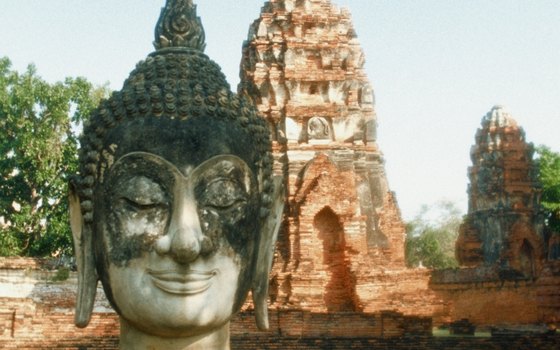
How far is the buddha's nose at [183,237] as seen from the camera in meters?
3.30

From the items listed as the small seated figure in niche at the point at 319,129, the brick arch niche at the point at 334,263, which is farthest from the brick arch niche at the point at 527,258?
the brick arch niche at the point at 334,263

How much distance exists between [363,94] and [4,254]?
13.4 meters

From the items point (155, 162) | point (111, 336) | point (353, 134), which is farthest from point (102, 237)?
point (353, 134)

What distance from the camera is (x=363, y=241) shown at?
17.9m

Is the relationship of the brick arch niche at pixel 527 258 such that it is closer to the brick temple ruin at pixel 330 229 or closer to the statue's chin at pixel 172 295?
the brick temple ruin at pixel 330 229

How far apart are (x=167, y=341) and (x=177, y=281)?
1.04 feet

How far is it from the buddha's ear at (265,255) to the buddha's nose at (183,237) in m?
0.50

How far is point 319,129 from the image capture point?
19.3m

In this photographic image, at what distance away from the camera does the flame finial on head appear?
3.94 m

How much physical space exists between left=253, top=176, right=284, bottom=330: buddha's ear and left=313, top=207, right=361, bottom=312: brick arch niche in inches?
545

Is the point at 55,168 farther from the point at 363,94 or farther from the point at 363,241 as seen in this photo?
the point at 363,241

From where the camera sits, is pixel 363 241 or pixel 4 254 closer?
pixel 363 241

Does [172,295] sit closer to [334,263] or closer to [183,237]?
[183,237]

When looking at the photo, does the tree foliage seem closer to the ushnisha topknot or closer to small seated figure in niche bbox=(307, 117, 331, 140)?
small seated figure in niche bbox=(307, 117, 331, 140)
